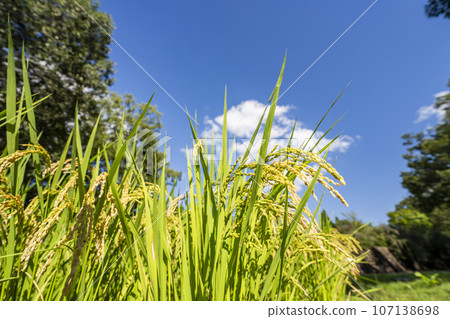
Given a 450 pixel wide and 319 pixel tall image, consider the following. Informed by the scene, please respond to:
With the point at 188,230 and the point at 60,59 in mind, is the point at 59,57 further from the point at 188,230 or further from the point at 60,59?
the point at 188,230

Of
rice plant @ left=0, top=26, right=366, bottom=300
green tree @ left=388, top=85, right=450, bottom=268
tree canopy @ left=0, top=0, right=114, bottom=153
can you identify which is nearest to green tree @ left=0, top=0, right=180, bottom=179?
tree canopy @ left=0, top=0, right=114, bottom=153

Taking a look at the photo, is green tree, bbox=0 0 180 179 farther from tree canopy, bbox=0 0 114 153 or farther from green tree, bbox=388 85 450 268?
green tree, bbox=388 85 450 268

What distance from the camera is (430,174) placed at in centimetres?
1025

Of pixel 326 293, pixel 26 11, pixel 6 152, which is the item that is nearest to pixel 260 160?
pixel 6 152

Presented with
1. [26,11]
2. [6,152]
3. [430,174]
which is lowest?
[6,152]

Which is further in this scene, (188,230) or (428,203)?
(428,203)

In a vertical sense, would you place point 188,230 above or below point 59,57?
below

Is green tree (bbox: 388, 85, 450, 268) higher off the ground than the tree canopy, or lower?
lower

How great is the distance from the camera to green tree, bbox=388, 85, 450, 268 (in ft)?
30.4

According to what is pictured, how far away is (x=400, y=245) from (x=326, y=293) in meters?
10.3

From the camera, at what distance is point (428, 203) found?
1012 centimetres

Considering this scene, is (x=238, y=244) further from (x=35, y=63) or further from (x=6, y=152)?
(x=35, y=63)

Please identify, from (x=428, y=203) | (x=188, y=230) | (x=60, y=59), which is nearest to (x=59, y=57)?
(x=60, y=59)

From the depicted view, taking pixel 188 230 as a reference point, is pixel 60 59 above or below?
above
